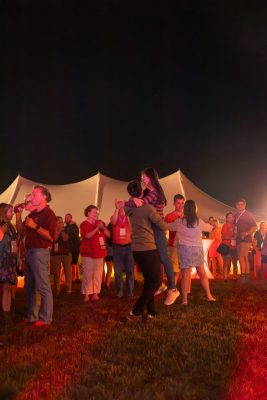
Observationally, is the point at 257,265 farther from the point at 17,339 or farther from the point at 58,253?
the point at 17,339

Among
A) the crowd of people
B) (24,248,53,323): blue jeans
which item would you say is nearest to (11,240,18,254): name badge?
the crowd of people

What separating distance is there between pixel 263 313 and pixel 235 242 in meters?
4.32

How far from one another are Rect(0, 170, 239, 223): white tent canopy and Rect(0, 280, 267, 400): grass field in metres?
9.24

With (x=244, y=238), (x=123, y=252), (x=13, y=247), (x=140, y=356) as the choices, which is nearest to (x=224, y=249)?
(x=244, y=238)

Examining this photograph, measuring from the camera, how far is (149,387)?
304 cm

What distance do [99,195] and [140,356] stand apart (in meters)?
12.4

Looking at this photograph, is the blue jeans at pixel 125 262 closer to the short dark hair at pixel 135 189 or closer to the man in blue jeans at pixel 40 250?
the man in blue jeans at pixel 40 250

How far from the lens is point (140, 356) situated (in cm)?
380

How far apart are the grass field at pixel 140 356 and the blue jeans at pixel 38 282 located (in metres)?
0.25

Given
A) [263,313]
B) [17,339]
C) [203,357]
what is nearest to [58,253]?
[17,339]

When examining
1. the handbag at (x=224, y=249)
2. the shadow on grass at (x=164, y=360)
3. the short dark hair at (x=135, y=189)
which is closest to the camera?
the shadow on grass at (x=164, y=360)

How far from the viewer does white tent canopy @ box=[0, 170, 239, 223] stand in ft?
50.1

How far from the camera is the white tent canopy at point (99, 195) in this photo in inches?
601

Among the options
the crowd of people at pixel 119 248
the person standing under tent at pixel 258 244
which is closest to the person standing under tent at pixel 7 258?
the crowd of people at pixel 119 248
